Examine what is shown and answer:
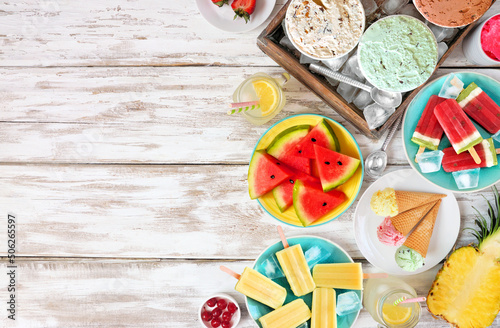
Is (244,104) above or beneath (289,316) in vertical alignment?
above

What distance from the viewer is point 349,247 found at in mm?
1668

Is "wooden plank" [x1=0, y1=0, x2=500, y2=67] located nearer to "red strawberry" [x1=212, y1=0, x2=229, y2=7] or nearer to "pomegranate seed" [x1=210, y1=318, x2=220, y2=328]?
"red strawberry" [x1=212, y1=0, x2=229, y2=7]

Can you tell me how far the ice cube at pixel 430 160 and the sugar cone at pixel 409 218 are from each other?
0.57 ft

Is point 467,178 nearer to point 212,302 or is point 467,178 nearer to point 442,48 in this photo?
point 442,48

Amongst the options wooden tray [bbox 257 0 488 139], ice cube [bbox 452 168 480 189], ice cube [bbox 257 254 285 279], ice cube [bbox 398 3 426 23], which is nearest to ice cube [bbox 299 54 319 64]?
wooden tray [bbox 257 0 488 139]

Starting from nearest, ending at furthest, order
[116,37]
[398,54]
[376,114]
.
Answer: [398,54] < [376,114] < [116,37]

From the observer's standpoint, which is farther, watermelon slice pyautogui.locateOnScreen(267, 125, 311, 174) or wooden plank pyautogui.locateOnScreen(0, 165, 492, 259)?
wooden plank pyautogui.locateOnScreen(0, 165, 492, 259)

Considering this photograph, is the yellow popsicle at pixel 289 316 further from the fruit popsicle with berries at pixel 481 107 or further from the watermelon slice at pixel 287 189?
the fruit popsicle with berries at pixel 481 107

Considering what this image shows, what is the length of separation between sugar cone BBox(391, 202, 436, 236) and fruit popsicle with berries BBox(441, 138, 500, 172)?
7.4 inches

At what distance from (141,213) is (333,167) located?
0.87 metres

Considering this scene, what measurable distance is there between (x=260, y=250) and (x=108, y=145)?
32.6 inches

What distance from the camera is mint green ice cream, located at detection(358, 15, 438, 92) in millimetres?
1350

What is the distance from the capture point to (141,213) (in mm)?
1713

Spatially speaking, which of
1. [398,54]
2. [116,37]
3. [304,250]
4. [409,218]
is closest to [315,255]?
[304,250]
